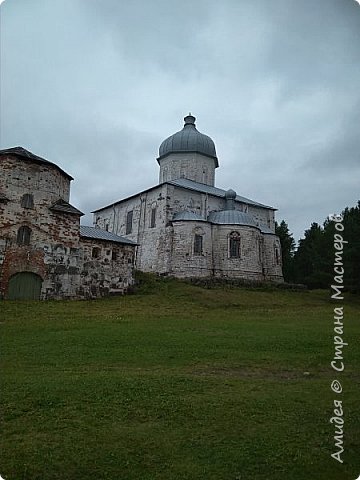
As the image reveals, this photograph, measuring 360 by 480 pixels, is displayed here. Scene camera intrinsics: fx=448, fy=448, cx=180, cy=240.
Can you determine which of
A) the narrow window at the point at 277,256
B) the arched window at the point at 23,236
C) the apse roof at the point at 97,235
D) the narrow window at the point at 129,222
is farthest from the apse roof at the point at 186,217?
the arched window at the point at 23,236

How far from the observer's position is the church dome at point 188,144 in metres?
38.3

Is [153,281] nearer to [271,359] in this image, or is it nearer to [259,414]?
[271,359]

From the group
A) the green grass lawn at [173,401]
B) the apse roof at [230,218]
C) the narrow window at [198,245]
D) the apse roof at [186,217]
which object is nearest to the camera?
Result: the green grass lawn at [173,401]

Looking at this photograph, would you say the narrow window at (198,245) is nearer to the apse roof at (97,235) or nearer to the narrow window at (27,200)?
the apse roof at (97,235)

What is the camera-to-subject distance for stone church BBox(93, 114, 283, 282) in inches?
1233

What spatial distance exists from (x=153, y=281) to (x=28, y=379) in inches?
749

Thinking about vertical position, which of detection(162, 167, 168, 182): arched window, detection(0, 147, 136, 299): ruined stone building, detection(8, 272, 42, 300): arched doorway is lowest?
detection(8, 272, 42, 300): arched doorway

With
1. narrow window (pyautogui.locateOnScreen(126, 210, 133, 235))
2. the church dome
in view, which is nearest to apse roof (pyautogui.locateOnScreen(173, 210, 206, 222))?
narrow window (pyautogui.locateOnScreen(126, 210, 133, 235))

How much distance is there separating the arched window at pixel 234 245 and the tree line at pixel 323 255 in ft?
19.1

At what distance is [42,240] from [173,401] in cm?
1713

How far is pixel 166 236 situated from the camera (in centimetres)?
3164

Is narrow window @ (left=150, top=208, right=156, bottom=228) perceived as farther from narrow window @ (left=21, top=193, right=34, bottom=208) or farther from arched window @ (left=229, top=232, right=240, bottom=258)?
narrow window @ (left=21, top=193, right=34, bottom=208)

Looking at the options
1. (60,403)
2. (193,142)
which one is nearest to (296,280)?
(193,142)

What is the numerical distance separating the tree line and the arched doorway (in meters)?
15.0
